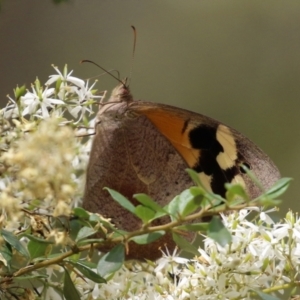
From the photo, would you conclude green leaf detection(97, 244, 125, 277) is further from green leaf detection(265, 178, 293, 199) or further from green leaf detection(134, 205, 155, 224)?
green leaf detection(265, 178, 293, 199)

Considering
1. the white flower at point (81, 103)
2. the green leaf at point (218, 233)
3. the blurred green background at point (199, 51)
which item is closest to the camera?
the green leaf at point (218, 233)

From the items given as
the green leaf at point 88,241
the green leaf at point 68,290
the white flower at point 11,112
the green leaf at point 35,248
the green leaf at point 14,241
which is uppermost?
the white flower at point 11,112

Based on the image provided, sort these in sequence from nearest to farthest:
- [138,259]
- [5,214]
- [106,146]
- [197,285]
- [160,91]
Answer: [5,214] < [197,285] < [138,259] < [106,146] < [160,91]

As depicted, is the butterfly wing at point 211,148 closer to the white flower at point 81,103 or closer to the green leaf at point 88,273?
the white flower at point 81,103

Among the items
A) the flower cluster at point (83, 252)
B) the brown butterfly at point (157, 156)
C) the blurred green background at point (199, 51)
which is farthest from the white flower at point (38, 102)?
the blurred green background at point (199, 51)

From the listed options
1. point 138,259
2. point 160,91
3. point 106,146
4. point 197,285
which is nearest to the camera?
point 197,285

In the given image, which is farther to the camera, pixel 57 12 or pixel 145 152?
pixel 57 12

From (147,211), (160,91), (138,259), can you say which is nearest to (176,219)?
(147,211)

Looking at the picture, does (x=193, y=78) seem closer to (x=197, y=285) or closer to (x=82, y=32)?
(x=82, y=32)
